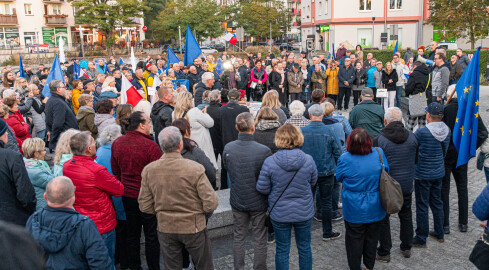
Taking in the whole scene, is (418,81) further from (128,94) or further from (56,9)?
(56,9)


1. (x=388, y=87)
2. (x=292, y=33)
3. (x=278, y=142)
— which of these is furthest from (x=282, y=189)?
(x=292, y=33)

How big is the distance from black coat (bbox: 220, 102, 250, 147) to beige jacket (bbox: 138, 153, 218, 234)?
9.43 ft

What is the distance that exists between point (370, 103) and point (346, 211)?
9.59 ft

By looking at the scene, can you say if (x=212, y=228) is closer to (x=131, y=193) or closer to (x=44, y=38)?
(x=131, y=193)

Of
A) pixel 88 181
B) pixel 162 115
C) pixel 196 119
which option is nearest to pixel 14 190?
pixel 88 181

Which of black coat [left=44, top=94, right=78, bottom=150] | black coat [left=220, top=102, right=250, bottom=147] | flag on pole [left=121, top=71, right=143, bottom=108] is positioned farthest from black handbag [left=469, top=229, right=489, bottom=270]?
black coat [left=44, top=94, right=78, bottom=150]

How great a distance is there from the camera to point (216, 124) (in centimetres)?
727

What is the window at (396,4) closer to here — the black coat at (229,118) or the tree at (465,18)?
the tree at (465,18)

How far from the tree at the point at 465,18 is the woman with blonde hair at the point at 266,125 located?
31300mm

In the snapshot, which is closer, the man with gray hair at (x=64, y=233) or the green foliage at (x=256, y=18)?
the man with gray hair at (x=64, y=233)

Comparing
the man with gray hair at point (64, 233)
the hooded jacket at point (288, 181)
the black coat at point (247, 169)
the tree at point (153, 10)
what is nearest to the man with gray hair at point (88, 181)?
the man with gray hair at point (64, 233)

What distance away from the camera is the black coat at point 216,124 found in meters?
7.16

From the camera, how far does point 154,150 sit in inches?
193

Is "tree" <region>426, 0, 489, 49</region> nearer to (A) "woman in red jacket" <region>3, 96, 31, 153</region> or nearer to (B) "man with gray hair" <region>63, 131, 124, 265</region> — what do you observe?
(A) "woman in red jacket" <region>3, 96, 31, 153</region>
